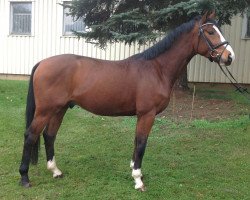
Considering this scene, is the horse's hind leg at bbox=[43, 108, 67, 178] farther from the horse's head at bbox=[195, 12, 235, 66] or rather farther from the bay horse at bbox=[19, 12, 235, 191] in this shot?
the horse's head at bbox=[195, 12, 235, 66]

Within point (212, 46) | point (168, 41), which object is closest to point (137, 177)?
point (168, 41)

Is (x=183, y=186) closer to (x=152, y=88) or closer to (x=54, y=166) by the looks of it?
(x=152, y=88)

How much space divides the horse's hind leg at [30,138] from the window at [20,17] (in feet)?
37.9

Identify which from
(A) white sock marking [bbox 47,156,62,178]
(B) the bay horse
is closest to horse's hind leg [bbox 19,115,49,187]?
(B) the bay horse

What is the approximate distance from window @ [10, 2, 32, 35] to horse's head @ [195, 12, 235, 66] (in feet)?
39.3

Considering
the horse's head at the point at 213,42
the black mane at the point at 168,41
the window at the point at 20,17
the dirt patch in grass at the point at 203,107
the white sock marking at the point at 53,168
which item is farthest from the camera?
the window at the point at 20,17

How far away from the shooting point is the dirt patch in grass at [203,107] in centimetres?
895

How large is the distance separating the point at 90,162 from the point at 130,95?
1624 mm

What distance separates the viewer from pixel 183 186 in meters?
5.07

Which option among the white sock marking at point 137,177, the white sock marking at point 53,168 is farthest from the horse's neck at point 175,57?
the white sock marking at point 53,168

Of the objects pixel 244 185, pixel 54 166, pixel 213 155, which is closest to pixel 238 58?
pixel 213 155

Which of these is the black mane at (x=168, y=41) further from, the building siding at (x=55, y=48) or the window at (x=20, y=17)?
the window at (x=20, y=17)

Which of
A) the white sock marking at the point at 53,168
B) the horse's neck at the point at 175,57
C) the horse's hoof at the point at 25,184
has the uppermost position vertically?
the horse's neck at the point at 175,57

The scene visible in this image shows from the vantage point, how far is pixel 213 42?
4816mm
